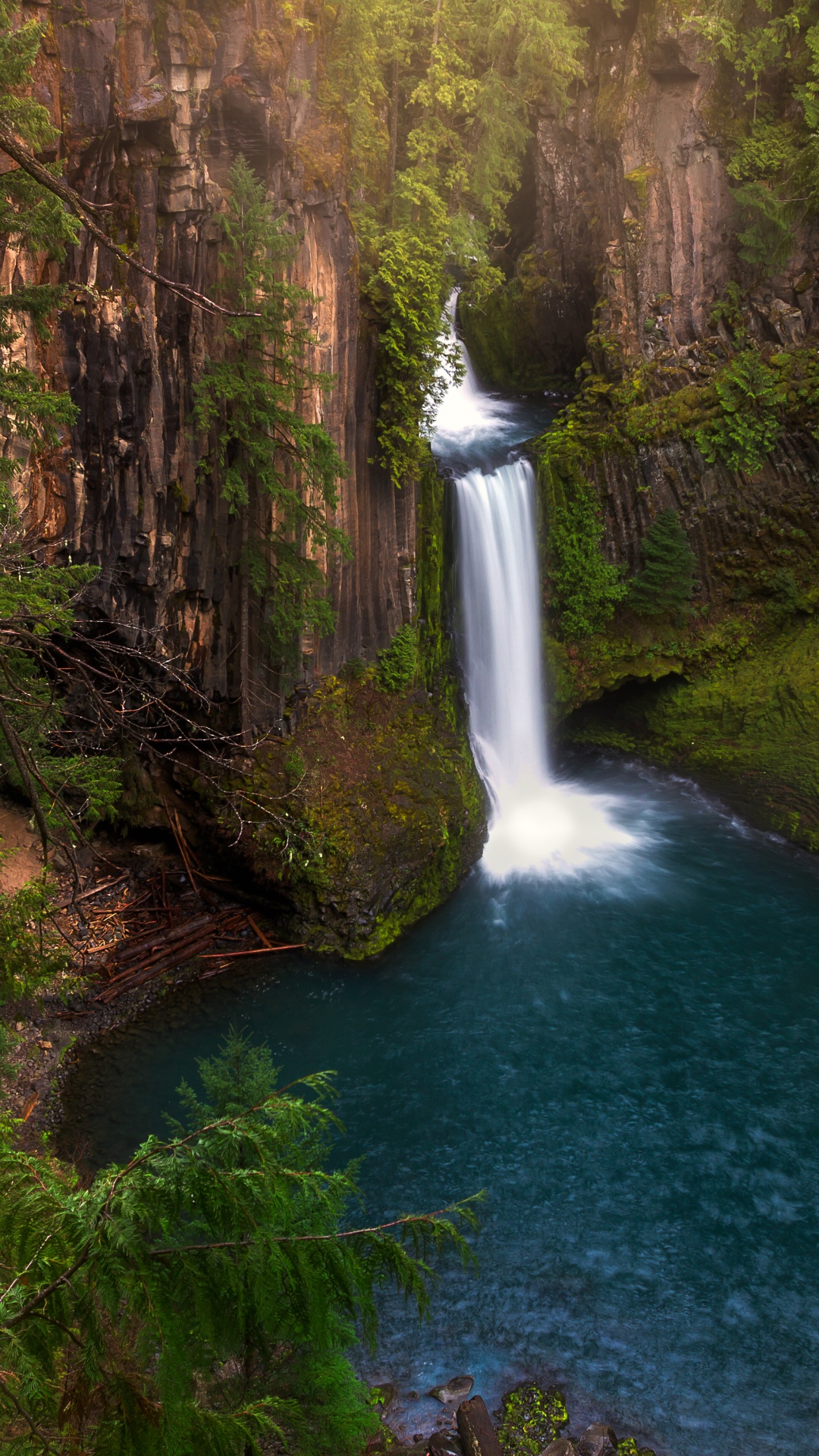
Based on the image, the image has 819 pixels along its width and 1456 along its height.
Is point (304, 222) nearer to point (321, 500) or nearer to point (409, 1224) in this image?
point (321, 500)

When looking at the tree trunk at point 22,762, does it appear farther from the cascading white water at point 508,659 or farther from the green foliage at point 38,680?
the cascading white water at point 508,659

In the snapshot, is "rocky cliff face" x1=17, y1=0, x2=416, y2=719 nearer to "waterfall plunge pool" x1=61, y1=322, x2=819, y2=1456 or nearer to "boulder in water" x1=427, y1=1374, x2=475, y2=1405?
"waterfall plunge pool" x1=61, y1=322, x2=819, y2=1456

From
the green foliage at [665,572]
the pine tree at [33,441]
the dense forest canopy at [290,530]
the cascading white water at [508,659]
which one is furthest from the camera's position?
the green foliage at [665,572]

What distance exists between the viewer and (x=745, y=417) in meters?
17.5

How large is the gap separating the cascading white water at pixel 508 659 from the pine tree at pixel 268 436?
4777 millimetres

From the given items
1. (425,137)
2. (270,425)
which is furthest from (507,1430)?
(425,137)

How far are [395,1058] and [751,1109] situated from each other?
4.45m

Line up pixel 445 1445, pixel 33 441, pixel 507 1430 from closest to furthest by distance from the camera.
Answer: pixel 445 1445, pixel 507 1430, pixel 33 441

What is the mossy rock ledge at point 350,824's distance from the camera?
12812 millimetres

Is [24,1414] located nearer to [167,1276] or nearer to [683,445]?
[167,1276]

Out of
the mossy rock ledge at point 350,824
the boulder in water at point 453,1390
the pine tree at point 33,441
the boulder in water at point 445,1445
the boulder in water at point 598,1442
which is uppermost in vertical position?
the pine tree at point 33,441

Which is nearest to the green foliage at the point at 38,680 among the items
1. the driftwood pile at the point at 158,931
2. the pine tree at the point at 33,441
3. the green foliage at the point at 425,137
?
the pine tree at the point at 33,441

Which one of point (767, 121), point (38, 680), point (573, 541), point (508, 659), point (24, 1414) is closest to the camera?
point (24, 1414)

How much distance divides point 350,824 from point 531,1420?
8.07 meters
